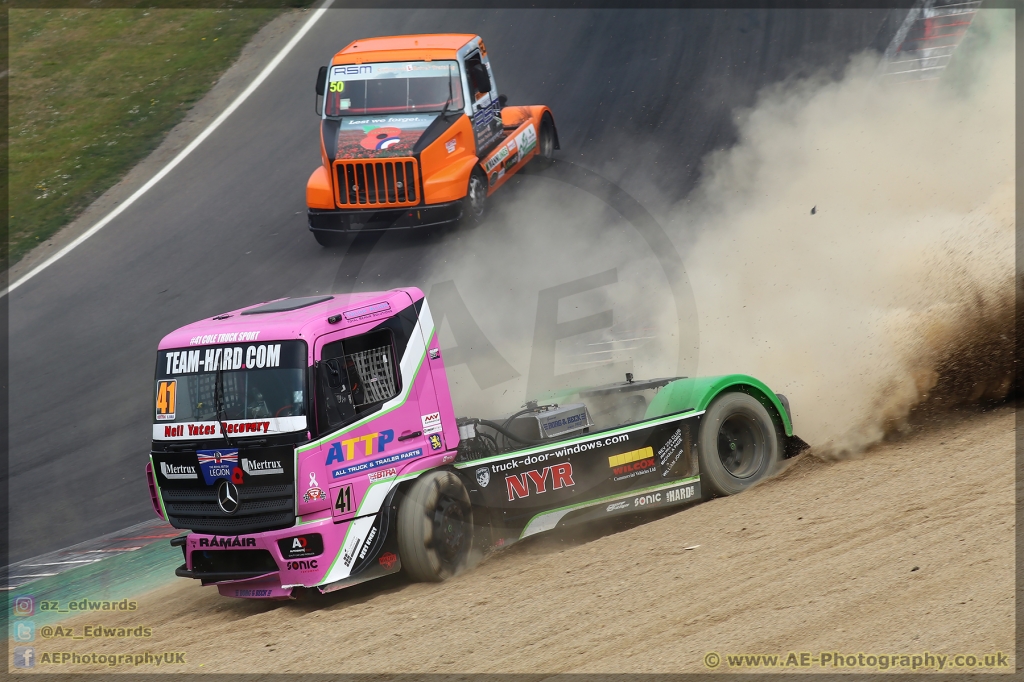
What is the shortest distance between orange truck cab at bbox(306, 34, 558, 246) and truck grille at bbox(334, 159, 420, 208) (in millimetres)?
15

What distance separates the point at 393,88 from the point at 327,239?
2.59 m

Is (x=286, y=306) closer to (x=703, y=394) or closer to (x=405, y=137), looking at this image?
(x=703, y=394)

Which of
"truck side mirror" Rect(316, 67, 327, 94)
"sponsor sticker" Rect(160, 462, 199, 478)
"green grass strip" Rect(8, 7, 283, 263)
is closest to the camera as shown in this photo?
"sponsor sticker" Rect(160, 462, 199, 478)

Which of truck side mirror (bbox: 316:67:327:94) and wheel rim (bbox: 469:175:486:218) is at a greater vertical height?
truck side mirror (bbox: 316:67:327:94)

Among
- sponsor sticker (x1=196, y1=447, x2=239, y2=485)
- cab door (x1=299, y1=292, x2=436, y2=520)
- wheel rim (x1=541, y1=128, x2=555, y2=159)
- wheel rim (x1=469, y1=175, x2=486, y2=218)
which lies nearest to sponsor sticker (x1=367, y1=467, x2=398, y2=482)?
cab door (x1=299, y1=292, x2=436, y2=520)

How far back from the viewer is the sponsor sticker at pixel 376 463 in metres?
7.66

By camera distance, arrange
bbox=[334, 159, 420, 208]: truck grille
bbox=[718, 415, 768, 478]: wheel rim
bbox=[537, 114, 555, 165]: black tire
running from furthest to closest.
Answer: bbox=[537, 114, 555, 165]: black tire → bbox=[334, 159, 420, 208]: truck grille → bbox=[718, 415, 768, 478]: wheel rim

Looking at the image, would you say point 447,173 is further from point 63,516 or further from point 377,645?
point 377,645

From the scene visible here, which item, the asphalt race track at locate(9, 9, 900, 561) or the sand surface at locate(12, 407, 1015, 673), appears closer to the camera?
the sand surface at locate(12, 407, 1015, 673)

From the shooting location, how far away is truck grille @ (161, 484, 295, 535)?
24.8ft

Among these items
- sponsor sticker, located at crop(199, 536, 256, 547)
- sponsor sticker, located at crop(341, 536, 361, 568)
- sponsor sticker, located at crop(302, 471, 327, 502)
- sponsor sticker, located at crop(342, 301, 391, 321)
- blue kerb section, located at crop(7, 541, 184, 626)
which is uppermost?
sponsor sticker, located at crop(342, 301, 391, 321)

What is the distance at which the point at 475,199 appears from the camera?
51.3ft

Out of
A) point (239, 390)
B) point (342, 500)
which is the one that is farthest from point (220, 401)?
point (342, 500)

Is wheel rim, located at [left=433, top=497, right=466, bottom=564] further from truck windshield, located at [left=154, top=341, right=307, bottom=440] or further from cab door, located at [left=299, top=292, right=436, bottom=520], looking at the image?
truck windshield, located at [left=154, top=341, right=307, bottom=440]
